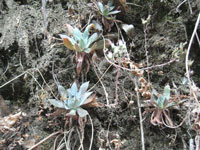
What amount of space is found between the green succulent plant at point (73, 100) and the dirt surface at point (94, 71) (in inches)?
4.4

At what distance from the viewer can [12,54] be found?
5.05 feet

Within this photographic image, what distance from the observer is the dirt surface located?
4.02 ft

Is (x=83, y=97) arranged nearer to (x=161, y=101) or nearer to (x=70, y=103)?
(x=70, y=103)

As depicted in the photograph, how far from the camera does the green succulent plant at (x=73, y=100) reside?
1170 mm

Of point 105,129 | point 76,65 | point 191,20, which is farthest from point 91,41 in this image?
point 191,20

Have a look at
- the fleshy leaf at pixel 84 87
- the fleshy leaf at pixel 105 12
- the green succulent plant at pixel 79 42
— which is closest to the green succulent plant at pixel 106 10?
the fleshy leaf at pixel 105 12

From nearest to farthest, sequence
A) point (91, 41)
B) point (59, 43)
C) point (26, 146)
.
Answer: point (26, 146) → point (91, 41) → point (59, 43)

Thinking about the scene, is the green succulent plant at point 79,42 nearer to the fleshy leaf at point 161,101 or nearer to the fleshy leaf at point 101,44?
the fleshy leaf at point 101,44

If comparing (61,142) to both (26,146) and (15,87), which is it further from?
(15,87)

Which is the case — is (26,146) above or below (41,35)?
below

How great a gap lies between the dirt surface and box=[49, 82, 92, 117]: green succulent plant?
11cm

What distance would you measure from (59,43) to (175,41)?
86cm

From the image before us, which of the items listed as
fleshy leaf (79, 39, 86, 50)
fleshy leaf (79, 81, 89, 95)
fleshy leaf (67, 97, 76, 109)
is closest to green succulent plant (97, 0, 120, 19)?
fleshy leaf (79, 39, 86, 50)

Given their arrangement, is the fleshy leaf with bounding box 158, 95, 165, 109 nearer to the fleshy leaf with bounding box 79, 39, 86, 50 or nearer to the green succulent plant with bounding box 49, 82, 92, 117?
the green succulent plant with bounding box 49, 82, 92, 117
